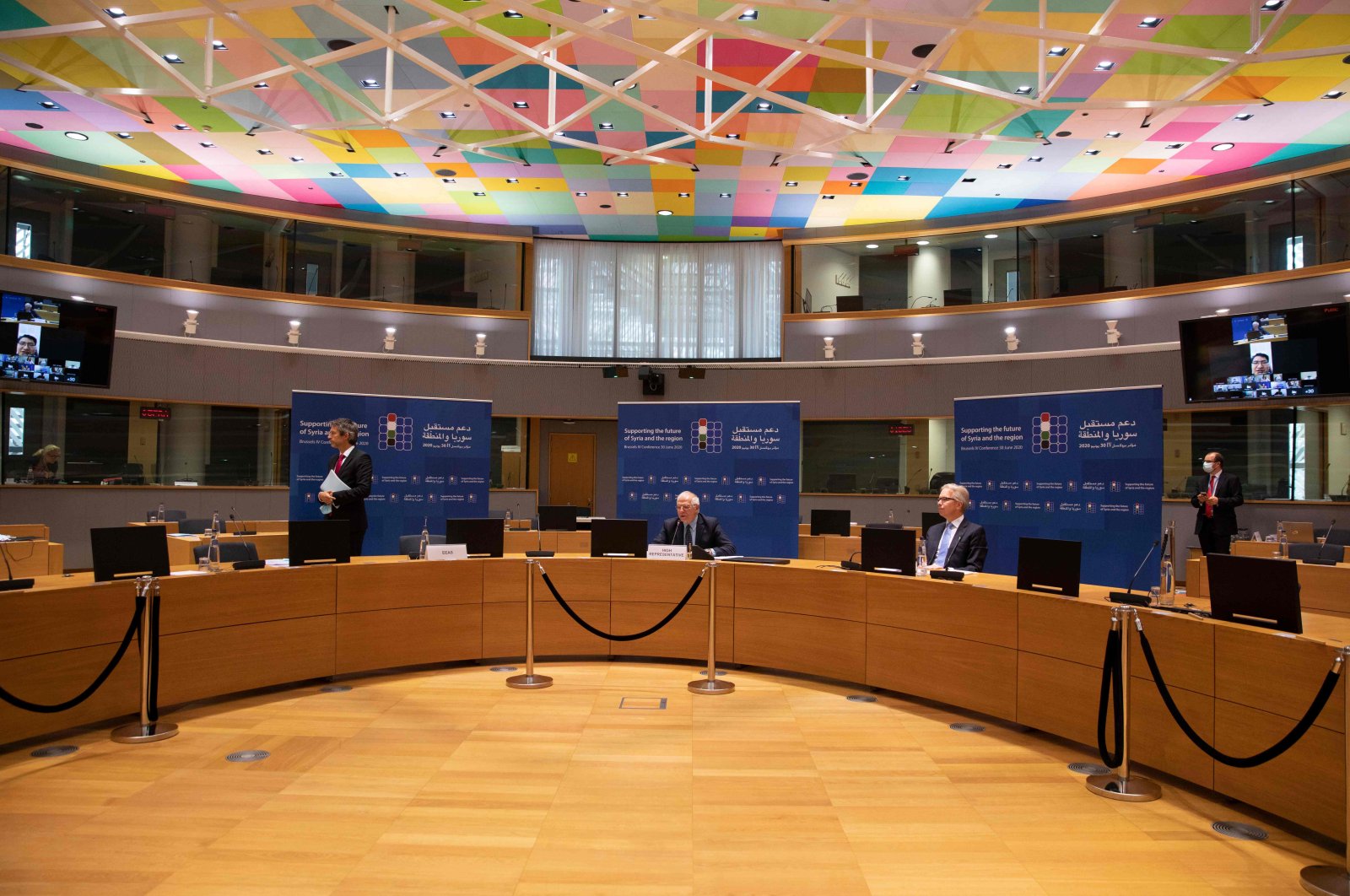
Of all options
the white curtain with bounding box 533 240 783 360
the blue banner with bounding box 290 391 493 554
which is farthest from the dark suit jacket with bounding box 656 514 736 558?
the white curtain with bounding box 533 240 783 360

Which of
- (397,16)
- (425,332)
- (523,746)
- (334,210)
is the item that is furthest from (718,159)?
(523,746)

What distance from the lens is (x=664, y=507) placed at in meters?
9.43

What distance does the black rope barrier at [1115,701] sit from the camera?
3.88 m

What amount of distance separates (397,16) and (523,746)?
245 inches

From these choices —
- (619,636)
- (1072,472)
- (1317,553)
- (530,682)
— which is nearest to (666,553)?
(619,636)

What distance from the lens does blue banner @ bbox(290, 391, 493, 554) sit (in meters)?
8.85

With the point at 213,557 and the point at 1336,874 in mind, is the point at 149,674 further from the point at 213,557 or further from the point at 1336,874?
the point at 1336,874

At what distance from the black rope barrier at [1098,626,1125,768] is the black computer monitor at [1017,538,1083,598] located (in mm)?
671

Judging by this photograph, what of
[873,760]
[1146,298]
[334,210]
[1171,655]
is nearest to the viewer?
[1171,655]

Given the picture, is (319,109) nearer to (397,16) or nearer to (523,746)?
(397,16)

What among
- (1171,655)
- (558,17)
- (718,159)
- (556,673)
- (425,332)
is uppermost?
(718,159)

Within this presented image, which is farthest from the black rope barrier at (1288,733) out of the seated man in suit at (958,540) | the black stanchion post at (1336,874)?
the seated man in suit at (958,540)

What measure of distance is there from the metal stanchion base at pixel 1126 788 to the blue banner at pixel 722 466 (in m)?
5.03

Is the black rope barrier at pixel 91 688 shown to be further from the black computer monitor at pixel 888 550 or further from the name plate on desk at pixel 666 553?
the black computer monitor at pixel 888 550
